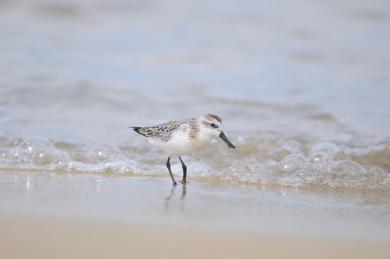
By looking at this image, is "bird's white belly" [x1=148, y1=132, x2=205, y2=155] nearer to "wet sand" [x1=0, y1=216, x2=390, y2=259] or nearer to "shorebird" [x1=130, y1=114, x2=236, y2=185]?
"shorebird" [x1=130, y1=114, x2=236, y2=185]

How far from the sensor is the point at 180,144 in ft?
24.5

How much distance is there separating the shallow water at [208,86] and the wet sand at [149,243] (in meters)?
2.24

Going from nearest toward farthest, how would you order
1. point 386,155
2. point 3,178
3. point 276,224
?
1. point 276,224
2. point 3,178
3. point 386,155

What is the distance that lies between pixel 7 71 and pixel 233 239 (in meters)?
7.59

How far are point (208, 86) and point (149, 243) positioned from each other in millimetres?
6894

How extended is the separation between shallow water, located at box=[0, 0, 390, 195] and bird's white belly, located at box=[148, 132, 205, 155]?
1.57 ft

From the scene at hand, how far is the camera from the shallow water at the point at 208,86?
833 cm

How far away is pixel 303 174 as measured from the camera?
7902 millimetres

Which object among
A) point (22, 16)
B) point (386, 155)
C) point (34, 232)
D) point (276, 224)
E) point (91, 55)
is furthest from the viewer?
point (22, 16)

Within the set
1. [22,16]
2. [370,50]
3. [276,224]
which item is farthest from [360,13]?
[276,224]

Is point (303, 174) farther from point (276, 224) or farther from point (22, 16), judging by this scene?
point (22, 16)

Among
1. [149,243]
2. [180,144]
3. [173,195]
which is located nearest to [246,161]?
[180,144]

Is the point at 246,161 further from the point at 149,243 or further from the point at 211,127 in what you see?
the point at 149,243

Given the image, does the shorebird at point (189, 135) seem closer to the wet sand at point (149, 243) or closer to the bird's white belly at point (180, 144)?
the bird's white belly at point (180, 144)
